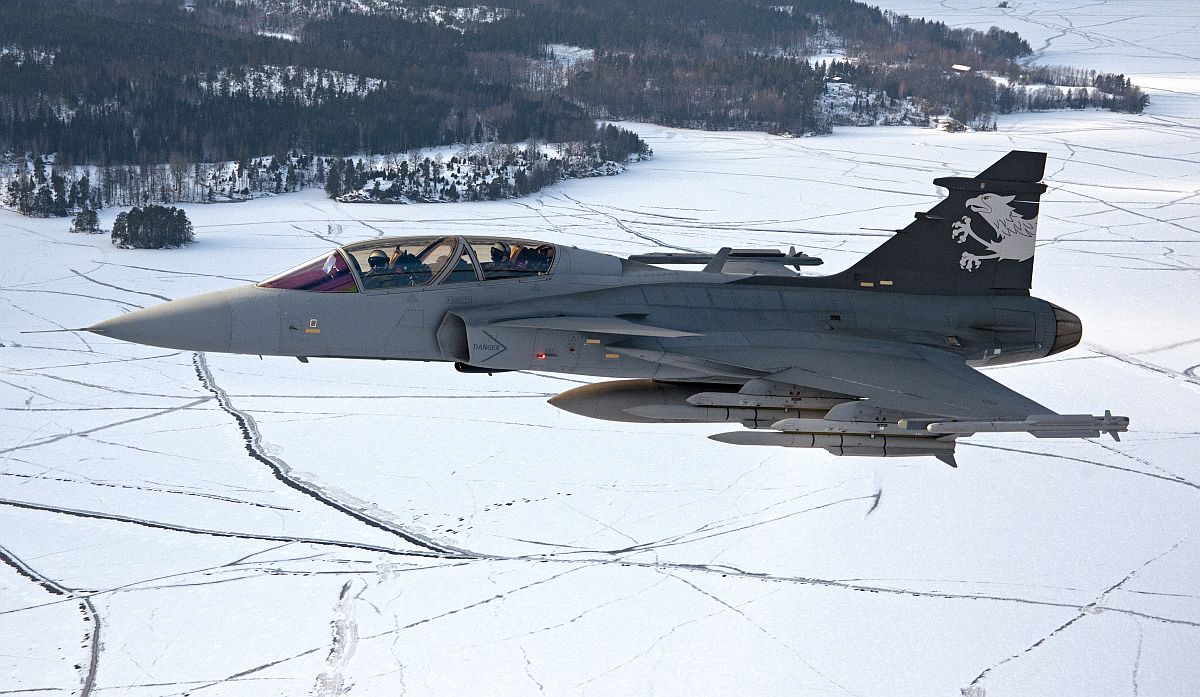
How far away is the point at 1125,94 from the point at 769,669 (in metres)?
77.4

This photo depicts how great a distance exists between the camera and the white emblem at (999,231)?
1797cm

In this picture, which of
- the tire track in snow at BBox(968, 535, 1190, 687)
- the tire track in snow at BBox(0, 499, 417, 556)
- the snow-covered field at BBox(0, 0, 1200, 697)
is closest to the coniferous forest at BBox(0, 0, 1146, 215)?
the snow-covered field at BBox(0, 0, 1200, 697)

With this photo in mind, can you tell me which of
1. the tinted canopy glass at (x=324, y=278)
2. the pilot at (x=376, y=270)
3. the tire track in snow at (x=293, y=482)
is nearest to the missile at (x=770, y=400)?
the pilot at (x=376, y=270)

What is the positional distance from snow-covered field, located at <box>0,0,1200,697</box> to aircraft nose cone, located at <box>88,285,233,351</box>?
10247 millimetres

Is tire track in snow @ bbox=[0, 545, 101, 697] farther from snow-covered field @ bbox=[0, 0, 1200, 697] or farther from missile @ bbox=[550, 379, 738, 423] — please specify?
missile @ bbox=[550, 379, 738, 423]

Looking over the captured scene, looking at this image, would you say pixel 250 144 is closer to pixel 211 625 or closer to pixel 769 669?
pixel 211 625

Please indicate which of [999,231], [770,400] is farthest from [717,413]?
[999,231]

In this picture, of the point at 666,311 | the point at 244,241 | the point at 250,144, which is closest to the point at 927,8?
the point at 250,144

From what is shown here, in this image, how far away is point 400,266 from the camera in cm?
1563

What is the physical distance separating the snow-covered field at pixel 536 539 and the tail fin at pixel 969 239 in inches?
357

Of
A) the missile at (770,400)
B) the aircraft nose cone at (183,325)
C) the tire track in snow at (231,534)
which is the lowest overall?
the tire track in snow at (231,534)

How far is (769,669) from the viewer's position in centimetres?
2298

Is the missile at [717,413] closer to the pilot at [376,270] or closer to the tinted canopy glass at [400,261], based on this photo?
the tinted canopy glass at [400,261]

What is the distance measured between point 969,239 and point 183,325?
1192 cm
